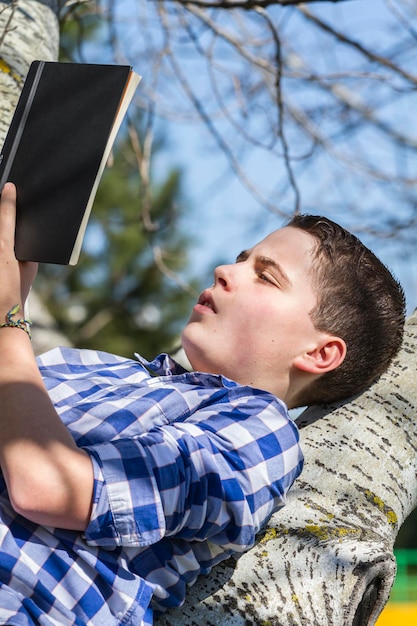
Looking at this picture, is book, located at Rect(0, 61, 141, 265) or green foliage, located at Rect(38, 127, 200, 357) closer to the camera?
book, located at Rect(0, 61, 141, 265)

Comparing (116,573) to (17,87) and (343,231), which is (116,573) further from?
(17,87)

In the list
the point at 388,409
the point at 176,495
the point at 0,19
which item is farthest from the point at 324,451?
the point at 0,19

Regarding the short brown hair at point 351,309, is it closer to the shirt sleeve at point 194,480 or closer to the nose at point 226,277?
the nose at point 226,277

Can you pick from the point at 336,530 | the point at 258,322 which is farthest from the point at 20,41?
the point at 336,530

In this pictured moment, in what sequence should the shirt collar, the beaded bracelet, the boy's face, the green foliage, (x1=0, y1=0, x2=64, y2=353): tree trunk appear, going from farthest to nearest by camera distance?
the green foliage
(x1=0, y1=0, x2=64, y2=353): tree trunk
the shirt collar
the boy's face
the beaded bracelet

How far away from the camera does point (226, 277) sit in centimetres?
172

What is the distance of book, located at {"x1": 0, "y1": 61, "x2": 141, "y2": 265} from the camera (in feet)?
4.38

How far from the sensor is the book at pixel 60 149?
133 centimetres

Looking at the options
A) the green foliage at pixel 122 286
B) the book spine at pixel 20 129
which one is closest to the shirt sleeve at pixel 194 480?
the book spine at pixel 20 129

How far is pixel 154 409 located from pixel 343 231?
0.67 m

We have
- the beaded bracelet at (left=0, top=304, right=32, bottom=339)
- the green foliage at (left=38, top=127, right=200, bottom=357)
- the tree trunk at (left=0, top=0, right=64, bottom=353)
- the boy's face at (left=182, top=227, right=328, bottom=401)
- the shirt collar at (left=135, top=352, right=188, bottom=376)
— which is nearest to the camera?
the beaded bracelet at (left=0, top=304, right=32, bottom=339)

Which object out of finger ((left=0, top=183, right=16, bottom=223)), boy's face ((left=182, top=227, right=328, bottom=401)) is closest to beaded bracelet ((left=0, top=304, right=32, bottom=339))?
finger ((left=0, top=183, right=16, bottom=223))

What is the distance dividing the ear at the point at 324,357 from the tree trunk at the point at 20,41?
87cm

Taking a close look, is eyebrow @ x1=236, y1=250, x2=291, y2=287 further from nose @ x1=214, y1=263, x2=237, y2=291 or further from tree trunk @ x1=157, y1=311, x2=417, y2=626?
tree trunk @ x1=157, y1=311, x2=417, y2=626
